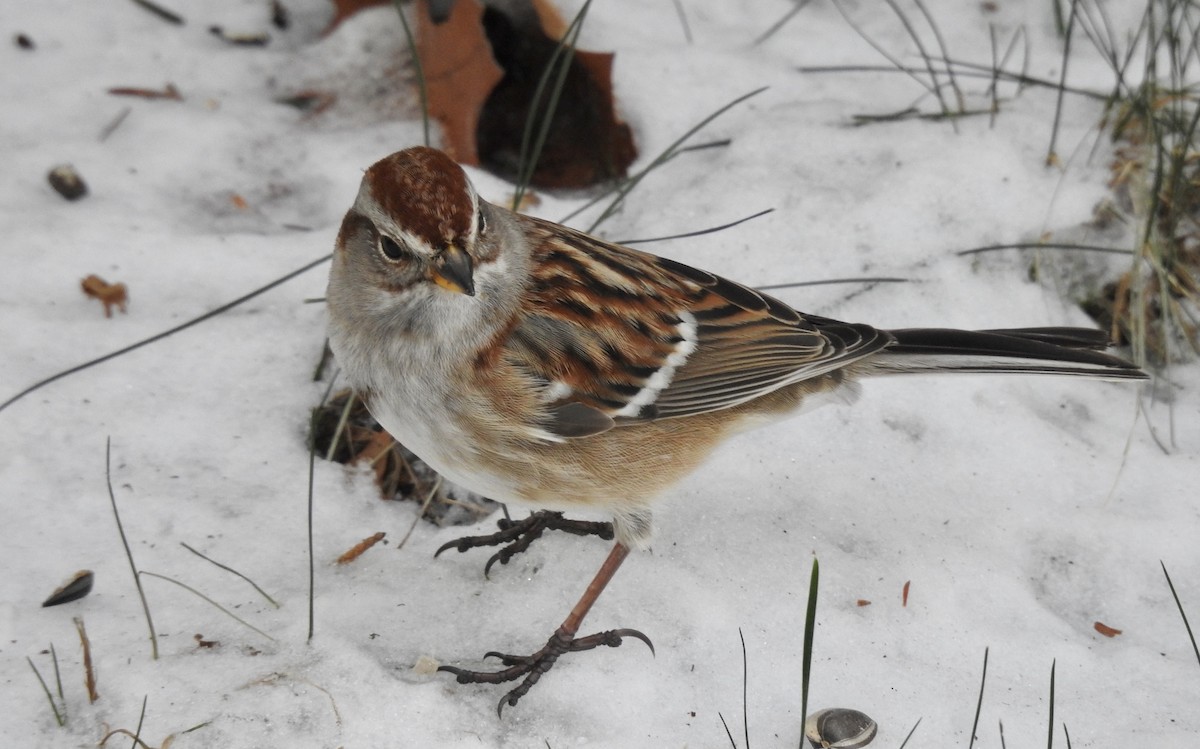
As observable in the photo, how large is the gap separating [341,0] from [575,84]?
43.9 inches

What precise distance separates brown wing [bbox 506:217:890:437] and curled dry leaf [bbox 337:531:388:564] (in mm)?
758

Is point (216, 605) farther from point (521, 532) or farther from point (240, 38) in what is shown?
point (240, 38)

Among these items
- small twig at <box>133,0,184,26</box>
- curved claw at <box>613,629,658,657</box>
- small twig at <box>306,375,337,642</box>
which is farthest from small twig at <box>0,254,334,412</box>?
small twig at <box>133,0,184,26</box>

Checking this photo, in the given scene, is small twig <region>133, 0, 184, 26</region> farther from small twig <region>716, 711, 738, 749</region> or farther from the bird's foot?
small twig <region>716, 711, 738, 749</region>

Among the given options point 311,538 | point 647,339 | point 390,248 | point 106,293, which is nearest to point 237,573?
point 311,538

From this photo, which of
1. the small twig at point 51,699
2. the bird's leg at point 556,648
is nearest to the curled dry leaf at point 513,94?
the bird's leg at point 556,648

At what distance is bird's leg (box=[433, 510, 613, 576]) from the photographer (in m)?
3.53

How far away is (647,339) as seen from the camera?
3.37 metres

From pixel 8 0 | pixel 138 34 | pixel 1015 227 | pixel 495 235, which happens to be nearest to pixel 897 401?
pixel 1015 227

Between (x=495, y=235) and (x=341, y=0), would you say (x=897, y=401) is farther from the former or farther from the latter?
(x=341, y=0)

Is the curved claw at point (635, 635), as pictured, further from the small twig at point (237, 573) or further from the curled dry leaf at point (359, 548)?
the small twig at point (237, 573)

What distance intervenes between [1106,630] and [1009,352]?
82 cm

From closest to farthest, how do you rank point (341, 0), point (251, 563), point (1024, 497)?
1. point (251, 563)
2. point (1024, 497)
3. point (341, 0)

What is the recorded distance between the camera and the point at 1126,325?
14.0 feet
